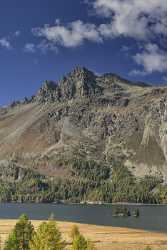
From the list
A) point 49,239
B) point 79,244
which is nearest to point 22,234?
point 49,239

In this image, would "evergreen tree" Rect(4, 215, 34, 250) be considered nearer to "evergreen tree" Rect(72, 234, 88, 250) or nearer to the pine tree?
the pine tree

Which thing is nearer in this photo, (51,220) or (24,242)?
(51,220)

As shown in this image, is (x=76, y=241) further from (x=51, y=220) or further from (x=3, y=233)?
(x=3, y=233)

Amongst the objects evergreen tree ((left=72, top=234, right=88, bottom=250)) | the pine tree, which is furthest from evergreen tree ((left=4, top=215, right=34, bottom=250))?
evergreen tree ((left=72, top=234, right=88, bottom=250))

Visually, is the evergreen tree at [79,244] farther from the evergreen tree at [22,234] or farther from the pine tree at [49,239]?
the evergreen tree at [22,234]

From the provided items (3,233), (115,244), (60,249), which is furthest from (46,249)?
(3,233)

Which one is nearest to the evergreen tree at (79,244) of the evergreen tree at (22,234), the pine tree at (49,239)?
the pine tree at (49,239)

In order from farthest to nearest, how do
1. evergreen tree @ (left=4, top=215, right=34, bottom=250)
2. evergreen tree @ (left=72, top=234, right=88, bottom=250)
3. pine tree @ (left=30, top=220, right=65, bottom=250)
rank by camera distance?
evergreen tree @ (left=4, top=215, right=34, bottom=250) < pine tree @ (left=30, top=220, right=65, bottom=250) < evergreen tree @ (left=72, top=234, right=88, bottom=250)

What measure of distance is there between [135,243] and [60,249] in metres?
55.8

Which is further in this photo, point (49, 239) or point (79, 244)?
point (49, 239)

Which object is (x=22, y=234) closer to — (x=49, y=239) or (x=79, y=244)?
(x=49, y=239)

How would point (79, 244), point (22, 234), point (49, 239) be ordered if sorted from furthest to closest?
point (22, 234), point (49, 239), point (79, 244)

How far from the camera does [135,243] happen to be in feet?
340

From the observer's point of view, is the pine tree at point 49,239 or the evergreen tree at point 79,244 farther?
the pine tree at point 49,239
